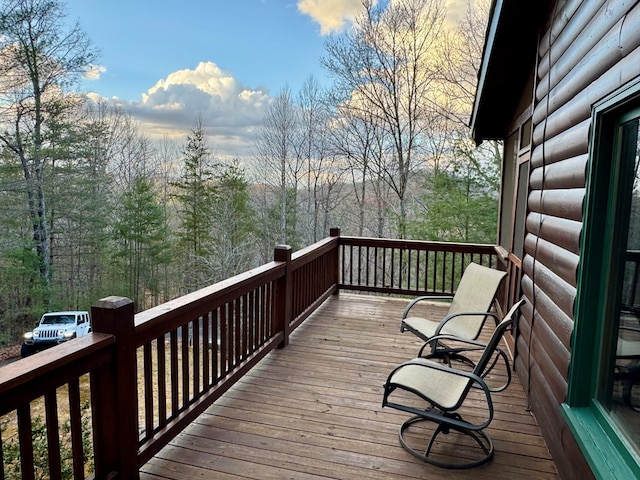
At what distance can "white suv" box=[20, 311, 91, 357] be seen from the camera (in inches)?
429

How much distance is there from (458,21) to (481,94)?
30.2ft

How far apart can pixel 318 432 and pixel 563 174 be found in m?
2.24

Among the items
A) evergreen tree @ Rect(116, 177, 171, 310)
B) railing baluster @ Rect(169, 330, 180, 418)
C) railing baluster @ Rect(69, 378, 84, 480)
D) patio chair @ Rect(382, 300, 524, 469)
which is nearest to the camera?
railing baluster @ Rect(69, 378, 84, 480)

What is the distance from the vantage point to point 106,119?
15.7 meters

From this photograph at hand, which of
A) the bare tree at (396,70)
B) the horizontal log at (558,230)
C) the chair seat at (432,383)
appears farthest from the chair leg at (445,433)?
the bare tree at (396,70)

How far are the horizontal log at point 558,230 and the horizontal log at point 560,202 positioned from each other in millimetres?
34

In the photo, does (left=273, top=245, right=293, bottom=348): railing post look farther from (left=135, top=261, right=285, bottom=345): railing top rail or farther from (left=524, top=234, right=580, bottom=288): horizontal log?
(left=524, top=234, right=580, bottom=288): horizontal log

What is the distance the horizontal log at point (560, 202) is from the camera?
2197mm

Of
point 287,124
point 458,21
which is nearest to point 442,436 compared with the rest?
point 458,21

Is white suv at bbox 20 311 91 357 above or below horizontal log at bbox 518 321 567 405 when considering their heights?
below

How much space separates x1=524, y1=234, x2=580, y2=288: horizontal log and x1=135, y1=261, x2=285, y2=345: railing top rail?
2.17m

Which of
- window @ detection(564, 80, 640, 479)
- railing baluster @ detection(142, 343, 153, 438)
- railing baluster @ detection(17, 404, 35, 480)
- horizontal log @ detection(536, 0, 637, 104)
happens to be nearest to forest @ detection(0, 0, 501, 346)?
horizontal log @ detection(536, 0, 637, 104)

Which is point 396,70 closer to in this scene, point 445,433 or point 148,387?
point 445,433

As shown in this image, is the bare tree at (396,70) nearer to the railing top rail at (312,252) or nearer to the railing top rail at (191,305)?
the railing top rail at (312,252)
